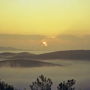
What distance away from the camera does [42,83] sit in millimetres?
2393

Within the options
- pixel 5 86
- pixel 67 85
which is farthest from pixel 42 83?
pixel 5 86

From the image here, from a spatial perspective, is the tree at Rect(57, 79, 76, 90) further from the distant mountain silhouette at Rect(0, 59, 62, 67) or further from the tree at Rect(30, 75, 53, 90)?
the distant mountain silhouette at Rect(0, 59, 62, 67)

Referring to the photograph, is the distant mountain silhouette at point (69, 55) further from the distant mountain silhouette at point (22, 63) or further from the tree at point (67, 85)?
the tree at point (67, 85)

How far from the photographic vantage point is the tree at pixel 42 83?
2379 mm

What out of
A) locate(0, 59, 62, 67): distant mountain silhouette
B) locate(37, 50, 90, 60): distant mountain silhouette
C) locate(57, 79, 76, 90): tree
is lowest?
locate(57, 79, 76, 90): tree

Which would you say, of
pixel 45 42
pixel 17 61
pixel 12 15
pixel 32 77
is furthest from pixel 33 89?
pixel 12 15

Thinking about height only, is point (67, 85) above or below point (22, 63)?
below

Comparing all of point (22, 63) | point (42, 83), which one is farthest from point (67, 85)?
point (22, 63)

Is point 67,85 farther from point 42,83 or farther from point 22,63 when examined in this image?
point 22,63

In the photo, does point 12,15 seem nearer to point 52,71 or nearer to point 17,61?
point 17,61

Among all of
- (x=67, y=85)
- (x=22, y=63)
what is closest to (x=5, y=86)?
(x=22, y=63)

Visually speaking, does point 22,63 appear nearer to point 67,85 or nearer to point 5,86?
point 5,86

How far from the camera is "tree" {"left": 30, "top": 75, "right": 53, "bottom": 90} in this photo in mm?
2379

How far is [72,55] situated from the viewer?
7.98 ft
